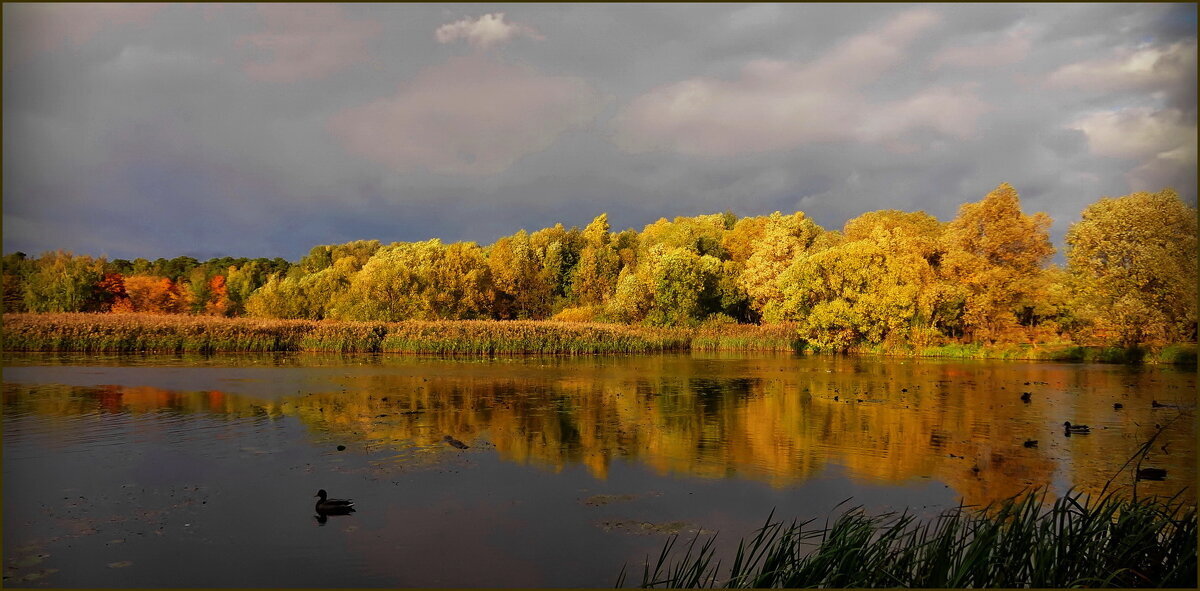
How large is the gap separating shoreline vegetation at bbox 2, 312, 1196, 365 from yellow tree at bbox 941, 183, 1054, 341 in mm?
1825

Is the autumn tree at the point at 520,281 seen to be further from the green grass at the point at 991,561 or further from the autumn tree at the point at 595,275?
the green grass at the point at 991,561

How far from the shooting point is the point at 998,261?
4031 cm

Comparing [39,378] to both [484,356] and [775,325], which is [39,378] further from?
[775,325]

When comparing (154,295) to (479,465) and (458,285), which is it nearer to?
(458,285)

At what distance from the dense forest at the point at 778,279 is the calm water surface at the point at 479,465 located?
1004 centimetres

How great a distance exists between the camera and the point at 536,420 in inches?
644

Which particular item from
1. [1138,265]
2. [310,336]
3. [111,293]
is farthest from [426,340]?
[111,293]

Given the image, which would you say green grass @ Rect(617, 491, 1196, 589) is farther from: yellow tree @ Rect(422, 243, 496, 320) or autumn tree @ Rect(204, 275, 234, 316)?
autumn tree @ Rect(204, 275, 234, 316)

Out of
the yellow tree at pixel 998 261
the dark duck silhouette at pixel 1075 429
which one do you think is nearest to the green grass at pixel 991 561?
the dark duck silhouette at pixel 1075 429

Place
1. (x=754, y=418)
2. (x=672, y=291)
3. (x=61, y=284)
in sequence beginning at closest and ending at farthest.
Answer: (x=754, y=418)
(x=61, y=284)
(x=672, y=291)

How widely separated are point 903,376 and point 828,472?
17912mm

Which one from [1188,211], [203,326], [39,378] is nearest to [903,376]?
[1188,211]

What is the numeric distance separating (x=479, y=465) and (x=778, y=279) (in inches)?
1398

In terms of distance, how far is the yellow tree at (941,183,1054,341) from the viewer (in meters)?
38.8
